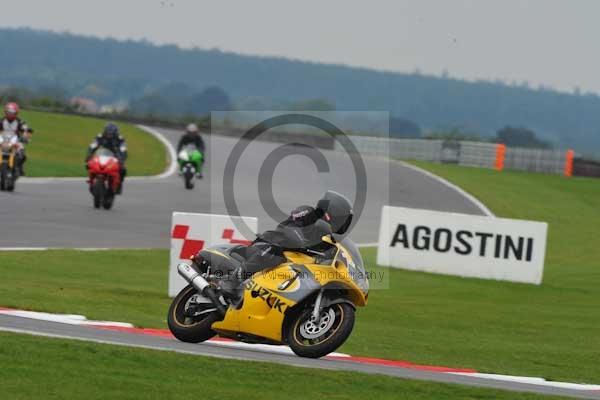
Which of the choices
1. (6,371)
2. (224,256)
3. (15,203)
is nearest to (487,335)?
(224,256)

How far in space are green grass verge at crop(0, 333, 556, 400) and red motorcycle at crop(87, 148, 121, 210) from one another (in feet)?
57.6

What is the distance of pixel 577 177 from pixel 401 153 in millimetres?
11288

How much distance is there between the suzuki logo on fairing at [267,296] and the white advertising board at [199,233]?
445 centimetres

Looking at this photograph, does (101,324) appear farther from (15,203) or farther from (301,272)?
(15,203)

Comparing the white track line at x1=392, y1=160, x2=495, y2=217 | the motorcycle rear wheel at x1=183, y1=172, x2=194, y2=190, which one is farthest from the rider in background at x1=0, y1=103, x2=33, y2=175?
the white track line at x1=392, y1=160, x2=495, y2=217

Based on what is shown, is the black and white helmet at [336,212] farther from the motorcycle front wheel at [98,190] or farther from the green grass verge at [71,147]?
the green grass verge at [71,147]

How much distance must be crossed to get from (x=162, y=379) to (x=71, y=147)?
140 ft

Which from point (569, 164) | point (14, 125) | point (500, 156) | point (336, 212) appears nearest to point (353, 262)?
point (336, 212)

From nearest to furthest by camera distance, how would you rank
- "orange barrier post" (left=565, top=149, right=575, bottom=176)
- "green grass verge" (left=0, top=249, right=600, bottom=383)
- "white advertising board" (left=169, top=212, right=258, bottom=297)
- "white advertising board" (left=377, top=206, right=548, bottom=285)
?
1. "green grass verge" (left=0, top=249, right=600, bottom=383)
2. "white advertising board" (left=169, top=212, right=258, bottom=297)
3. "white advertising board" (left=377, top=206, right=548, bottom=285)
4. "orange barrier post" (left=565, top=149, right=575, bottom=176)

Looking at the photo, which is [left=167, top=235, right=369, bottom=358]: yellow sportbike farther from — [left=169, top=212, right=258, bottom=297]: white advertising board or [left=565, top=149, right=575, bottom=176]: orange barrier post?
[left=565, top=149, right=575, bottom=176]: orange barrier post

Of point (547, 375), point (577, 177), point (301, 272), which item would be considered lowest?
→ point (547, 375)

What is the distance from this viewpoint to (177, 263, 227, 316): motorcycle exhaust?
→ 1087 cm

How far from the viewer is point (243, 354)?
10867mm

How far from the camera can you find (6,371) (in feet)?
28.1
